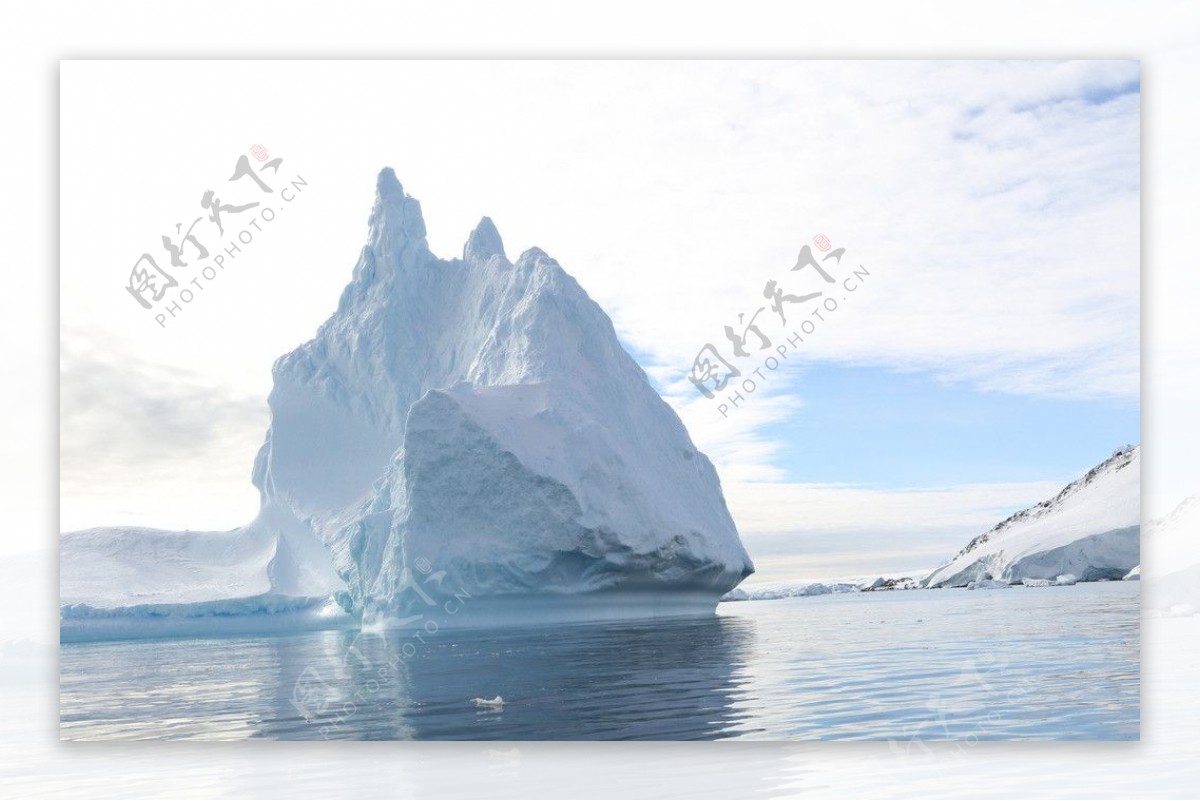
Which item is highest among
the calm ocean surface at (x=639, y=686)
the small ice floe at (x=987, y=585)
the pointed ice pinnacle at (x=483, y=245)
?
the pointed ice pinnacle at (x=483, y=245)

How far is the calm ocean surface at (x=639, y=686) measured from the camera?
27.5 ft

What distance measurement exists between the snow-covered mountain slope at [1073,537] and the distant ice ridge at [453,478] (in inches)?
196

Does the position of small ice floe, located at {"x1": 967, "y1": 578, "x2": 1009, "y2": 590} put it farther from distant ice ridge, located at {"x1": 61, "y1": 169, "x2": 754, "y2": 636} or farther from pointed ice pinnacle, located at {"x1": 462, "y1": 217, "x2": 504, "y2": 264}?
pointed ice pinnacle, located at {"x1": 462, "y1": 217, "x2": 504, "y2": 264}

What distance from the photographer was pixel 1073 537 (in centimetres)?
1889

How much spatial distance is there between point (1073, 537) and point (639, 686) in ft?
39.0

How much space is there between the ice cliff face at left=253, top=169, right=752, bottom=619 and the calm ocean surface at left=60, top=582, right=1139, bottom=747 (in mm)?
1392

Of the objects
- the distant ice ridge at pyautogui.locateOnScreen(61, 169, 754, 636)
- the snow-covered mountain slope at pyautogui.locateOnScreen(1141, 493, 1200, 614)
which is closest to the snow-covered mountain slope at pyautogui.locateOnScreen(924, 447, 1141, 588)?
the snow-covered mountain slope at pyautogui.locateOnScreen(1141, 493, 1200, 614)

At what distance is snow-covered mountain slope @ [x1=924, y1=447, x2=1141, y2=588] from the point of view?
36.5 ft

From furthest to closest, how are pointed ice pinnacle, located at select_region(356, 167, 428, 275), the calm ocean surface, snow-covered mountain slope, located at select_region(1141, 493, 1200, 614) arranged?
1. pointed ice pinnacle, located at select_region(356, 167, 428, 275)
2. snow-covered mountain slope, located at select_region(1141, 493, 1200, 614)
3. the calm ocean surface

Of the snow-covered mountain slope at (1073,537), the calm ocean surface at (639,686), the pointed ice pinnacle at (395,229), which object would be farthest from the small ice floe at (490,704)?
the pointed ice pinnacle at (395,229)

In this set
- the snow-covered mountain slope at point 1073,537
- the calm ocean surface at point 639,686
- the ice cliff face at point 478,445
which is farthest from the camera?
the ice cliff face at point 478,445

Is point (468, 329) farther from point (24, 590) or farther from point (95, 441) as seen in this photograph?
point (24, 590)

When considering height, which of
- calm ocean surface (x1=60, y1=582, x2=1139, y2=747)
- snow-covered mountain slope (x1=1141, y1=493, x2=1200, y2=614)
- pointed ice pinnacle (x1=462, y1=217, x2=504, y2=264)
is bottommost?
calm ocean surface (x1=60, y1=582, x2=1139, y2=747)

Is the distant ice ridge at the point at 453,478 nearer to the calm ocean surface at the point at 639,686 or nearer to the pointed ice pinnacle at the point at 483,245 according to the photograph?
the pointed ice pinnacle at the point at 483,245
